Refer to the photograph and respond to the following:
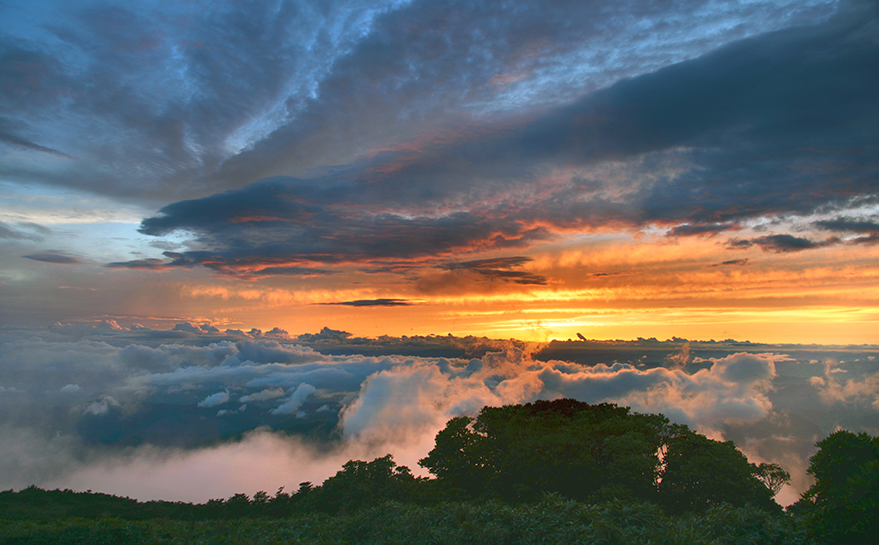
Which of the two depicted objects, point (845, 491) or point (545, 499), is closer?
point (845, 491)

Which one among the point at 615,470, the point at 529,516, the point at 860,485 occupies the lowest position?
the point at 615,470

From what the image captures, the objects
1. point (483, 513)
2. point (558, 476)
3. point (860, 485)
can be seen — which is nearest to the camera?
point (860, 485)

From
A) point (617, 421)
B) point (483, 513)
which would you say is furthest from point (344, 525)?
point (617, 421)

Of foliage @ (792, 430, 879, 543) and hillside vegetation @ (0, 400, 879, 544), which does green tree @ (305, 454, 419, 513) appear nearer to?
hillside vegetation @ (0, 400, 879, 544)

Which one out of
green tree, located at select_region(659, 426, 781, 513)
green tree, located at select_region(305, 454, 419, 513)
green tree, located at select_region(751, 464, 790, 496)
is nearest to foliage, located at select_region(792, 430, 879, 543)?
green tree, located at select_region(659, 426, 781, 513)

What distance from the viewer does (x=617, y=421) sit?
41719mm

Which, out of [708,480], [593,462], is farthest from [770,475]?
[593,462]

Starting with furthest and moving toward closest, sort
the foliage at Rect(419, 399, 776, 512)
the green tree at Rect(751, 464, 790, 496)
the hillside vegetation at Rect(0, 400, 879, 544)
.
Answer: the green tree at Rect(751, 464, 790, 496)
the foliage at Rect(419, 399, 776, 512)
the hillside vegetation at Rect(0, 400, 879, 544)

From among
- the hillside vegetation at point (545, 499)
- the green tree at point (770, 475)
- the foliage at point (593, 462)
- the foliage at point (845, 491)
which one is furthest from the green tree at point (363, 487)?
the green tree at point (770, 475)

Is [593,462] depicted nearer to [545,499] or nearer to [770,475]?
[770,475]

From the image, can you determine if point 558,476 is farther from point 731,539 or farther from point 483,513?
point 731,539

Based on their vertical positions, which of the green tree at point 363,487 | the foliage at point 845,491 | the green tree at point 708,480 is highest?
the foliage at point 845,491

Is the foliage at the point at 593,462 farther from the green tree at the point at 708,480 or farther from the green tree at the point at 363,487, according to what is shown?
the green tree at the point at 363,487

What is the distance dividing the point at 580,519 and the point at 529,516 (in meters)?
2.50
